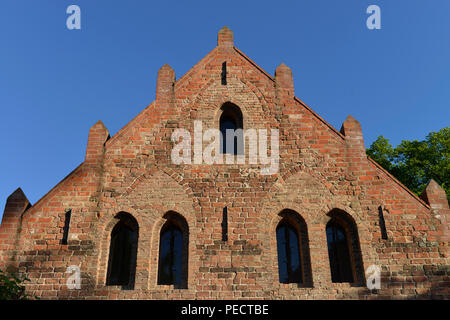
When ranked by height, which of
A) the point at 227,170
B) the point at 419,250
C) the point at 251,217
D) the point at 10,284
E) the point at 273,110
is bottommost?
the point at 10,284

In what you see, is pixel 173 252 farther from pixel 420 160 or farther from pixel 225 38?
pixel 420 160

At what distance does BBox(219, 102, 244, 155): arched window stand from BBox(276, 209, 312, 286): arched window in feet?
7.75

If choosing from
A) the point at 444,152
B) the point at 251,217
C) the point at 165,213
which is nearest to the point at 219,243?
the point at 251,217

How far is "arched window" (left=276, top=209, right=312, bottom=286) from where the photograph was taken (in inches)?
345

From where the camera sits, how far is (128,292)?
27.3 feet

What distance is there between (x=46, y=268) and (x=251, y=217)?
16.6 ft

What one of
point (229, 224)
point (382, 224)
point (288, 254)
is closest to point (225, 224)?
point (229, 224)

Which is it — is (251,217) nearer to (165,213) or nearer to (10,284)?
(165,213)

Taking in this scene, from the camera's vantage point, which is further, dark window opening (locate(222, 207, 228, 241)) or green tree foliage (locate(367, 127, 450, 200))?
green tree foliage (locate(367, 127, 450, 200))

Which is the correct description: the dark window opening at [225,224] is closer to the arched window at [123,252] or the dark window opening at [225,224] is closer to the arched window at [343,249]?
the arched window at [123,252]

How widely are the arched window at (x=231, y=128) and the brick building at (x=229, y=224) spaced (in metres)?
0.21
